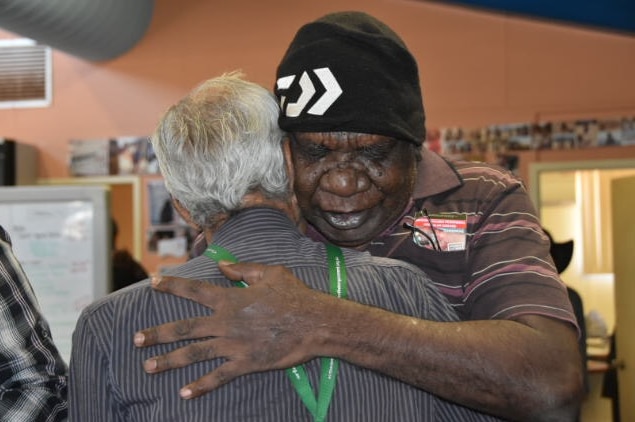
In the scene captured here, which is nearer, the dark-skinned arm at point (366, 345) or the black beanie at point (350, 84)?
the dark-skinned arm at point (366, 345)

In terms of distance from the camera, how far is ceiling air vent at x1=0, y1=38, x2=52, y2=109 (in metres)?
7.01

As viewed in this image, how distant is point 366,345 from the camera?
1.22 metres

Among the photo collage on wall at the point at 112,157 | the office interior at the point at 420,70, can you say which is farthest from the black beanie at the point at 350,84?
the photo collage on wall at the point at 112,157

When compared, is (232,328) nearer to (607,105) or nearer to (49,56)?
(607,105)

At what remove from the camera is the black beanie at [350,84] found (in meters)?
1.41

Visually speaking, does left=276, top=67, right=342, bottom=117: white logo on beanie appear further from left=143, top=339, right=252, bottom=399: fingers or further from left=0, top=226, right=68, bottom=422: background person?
left=0, top=226, right=68, bottom=422: background person

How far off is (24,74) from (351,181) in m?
6.24

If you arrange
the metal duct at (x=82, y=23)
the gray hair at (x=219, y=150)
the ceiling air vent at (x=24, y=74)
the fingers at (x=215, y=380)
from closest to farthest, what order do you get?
the fingers at (x=215, y=380), the gray hair at (x=219, y=150), the metal duct at (x=82, y=23), the ceiling air vent at (x=24, y=74)

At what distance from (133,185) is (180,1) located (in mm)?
1586

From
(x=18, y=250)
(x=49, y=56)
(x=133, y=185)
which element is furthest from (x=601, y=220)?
(x=18, y=250)

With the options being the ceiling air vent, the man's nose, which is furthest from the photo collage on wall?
the man's nose

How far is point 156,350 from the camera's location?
122 cm

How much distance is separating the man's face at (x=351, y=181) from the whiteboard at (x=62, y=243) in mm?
1610

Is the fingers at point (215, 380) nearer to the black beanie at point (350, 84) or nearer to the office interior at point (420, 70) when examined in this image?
the black beanie at point (350, 84)
